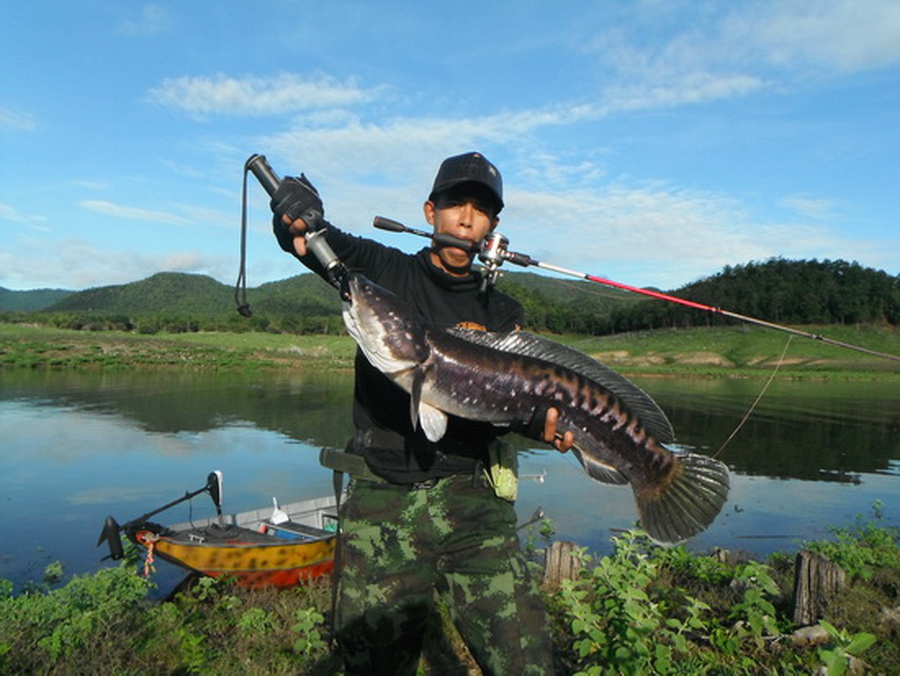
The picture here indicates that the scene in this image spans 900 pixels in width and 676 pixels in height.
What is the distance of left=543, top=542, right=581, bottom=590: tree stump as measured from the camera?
27.4 ft

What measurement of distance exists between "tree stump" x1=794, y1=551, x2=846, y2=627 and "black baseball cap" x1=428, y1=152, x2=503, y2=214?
5.67m

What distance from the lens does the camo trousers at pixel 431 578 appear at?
359 cm

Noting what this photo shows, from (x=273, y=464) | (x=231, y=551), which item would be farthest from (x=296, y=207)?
(x=273, y=464)

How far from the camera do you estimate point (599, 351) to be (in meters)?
73.8

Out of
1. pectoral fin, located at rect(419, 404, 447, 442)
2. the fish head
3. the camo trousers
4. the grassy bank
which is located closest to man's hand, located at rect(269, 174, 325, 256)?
the fish head

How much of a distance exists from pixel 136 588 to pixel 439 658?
3.79 m

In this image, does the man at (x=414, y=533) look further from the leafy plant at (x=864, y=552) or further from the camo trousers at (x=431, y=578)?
the leafy plant at (x=864, y=552)

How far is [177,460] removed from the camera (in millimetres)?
19609

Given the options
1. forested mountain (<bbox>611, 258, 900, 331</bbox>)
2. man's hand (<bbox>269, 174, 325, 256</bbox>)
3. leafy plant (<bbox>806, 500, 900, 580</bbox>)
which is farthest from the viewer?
forested mountain (<bbox>611, 258, 900, 331</bbox>)

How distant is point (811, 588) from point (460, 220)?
590cm

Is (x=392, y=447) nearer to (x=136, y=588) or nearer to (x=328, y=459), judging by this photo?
(x=328, y=459)

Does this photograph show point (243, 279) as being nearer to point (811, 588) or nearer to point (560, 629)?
point (560, 629)

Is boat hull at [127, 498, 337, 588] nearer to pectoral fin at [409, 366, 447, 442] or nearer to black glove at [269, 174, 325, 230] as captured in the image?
pectoral fin at [409, 366, 447, 442]

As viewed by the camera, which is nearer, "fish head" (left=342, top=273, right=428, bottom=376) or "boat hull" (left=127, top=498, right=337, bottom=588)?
"fish head" (left=342, top=273, right=428, bottom=376)
